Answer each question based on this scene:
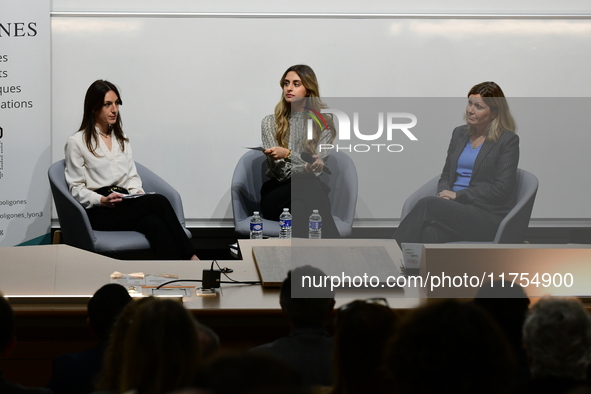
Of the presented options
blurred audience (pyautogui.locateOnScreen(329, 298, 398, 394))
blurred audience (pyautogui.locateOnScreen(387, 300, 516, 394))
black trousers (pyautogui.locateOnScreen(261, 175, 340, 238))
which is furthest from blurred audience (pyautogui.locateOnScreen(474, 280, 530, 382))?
black trousers (pyautogui.locateOnScreen(261, 175, 340, 238))

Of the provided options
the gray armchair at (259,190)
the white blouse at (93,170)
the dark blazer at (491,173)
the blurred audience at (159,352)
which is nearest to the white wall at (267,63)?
the gray armchair at (259,190)

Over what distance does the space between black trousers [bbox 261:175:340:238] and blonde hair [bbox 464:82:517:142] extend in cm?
108

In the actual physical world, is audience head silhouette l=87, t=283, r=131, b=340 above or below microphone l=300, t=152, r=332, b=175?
below

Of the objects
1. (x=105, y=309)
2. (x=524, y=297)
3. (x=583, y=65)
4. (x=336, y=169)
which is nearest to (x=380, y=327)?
(x=524, y=297)

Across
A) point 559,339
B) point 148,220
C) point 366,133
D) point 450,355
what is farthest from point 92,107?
point 450,355

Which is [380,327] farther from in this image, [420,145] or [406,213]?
[420,145]

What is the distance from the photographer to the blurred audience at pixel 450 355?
140 cm

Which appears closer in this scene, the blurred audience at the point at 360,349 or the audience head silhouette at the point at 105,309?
the blurred audience at the point at 360,349

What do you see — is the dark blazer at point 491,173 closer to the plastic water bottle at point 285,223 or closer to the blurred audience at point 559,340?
the plastic water bottle at point 285,223

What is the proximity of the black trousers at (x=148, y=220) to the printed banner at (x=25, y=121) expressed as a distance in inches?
35.7

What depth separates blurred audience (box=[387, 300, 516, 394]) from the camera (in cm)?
140

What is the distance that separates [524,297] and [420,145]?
3.17 meters

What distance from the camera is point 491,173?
14.3 feet

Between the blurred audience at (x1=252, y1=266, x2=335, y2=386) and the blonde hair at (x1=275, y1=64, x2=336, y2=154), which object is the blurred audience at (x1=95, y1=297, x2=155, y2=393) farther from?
the blonde hair at (x1=275, y1=64, x2=336, y2=154)
